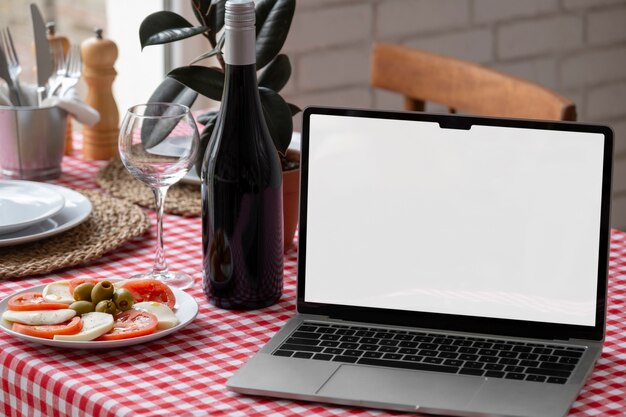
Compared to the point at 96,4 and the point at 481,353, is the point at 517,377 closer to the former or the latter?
the point at 481,353

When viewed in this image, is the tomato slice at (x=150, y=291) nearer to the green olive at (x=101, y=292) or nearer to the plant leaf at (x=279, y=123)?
the green olive at (x=101, y=292)

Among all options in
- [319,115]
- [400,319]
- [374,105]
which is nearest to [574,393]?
[400,319]

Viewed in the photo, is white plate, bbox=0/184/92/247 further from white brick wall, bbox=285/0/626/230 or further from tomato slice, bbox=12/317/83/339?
white brick wall, bbox=285/0/626/230

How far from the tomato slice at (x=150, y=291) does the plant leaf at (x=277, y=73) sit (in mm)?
309

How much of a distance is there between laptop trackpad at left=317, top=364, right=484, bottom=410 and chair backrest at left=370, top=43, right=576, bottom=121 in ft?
2.55

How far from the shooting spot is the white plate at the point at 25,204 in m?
1.28

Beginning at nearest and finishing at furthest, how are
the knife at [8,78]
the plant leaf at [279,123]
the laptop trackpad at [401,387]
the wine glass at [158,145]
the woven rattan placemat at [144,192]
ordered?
the laptop trackpad at [401,387]
the wine glass at [158,145]
the plant leaf at [279,123]
the woven rattan placemat at [144,192]
the knife at [8,78]

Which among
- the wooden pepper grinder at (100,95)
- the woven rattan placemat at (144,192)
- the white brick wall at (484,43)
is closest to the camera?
the woven rattan placemat at (144,192)

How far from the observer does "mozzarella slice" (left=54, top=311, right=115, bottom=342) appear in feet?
3.23

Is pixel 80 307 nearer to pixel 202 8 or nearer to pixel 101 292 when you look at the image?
pixel 101 292

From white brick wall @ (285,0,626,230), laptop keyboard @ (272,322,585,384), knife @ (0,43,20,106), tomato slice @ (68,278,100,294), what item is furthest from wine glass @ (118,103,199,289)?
white brick wall @ (285,0,626,230)

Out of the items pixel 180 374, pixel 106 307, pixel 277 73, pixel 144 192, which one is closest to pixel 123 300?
pixel 106 307

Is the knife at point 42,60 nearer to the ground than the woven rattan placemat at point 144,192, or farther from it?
farther from it

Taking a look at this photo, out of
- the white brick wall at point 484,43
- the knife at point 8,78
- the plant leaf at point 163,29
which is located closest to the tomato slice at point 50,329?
the plant leaf at point 163,29
